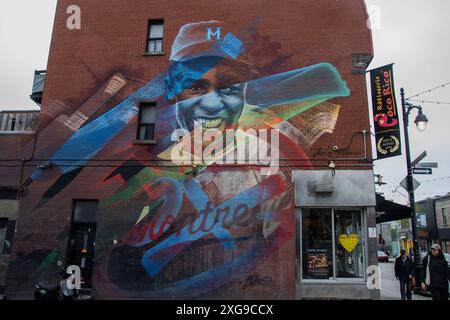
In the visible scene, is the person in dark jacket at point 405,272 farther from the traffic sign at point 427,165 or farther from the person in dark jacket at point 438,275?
the person in dark jacket at point 438,275

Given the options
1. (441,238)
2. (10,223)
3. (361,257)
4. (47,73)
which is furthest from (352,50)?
(441,238)

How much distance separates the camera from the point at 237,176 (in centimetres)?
1455

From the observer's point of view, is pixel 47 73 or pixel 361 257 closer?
pixel 361 257

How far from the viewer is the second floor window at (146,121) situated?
15.4m

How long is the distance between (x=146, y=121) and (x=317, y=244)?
7.92 meters

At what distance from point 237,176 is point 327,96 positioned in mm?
4537

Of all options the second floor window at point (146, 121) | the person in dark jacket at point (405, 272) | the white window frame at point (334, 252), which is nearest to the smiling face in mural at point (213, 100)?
the second floor window at point (146, 121)

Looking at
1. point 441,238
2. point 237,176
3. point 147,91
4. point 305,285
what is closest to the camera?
point 305,285

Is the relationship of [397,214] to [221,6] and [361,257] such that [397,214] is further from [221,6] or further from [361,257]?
[221,6]

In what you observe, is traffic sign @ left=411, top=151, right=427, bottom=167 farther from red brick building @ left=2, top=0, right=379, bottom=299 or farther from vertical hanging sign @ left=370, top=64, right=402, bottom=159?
red brick building @ left=2, top=0, right=379, bottom=299

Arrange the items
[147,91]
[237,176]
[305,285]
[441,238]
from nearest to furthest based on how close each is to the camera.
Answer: [305,285] < [237,176] < [147,91] < [441,238]

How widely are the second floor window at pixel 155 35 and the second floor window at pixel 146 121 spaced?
235 centimetres

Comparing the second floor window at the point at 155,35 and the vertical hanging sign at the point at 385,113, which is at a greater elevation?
the second floor window at the point at 155,35

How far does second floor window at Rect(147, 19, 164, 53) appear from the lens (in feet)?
53.3
